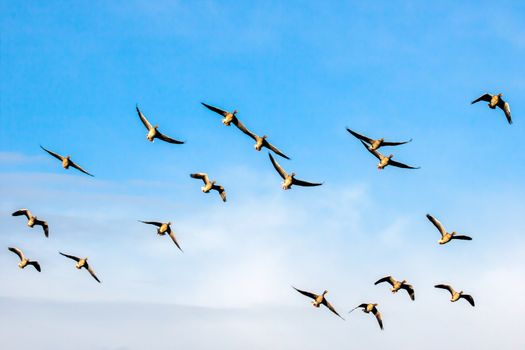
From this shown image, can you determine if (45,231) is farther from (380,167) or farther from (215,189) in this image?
(380,167)

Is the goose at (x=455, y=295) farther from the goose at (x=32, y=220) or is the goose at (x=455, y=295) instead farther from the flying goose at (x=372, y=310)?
the goose at (x=32, y=220)

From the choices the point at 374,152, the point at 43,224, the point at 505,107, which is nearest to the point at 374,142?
the point at 374,152

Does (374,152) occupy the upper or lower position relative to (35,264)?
upper

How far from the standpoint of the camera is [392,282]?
84312mm

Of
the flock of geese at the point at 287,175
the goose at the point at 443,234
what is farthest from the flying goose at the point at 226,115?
the goose at the point at 443,234

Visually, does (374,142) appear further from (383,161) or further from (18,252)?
(18,252)

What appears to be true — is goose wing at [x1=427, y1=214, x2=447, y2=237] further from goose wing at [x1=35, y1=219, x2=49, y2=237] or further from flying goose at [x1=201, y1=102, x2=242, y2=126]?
goose wing at [x1=35, y1=219, x2=49, y2=237]

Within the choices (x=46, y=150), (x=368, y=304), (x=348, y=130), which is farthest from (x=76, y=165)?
(x=368, y=304)

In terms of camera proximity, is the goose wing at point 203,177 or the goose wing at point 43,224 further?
the goose wing at point 43,224

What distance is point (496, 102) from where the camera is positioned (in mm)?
76375

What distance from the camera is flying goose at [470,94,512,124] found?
76250mm

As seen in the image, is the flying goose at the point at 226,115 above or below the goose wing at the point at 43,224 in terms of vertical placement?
above

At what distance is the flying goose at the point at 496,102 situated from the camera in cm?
7625

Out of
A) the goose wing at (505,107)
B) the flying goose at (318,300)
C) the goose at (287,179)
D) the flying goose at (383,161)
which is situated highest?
the goose wing at (505,107)
